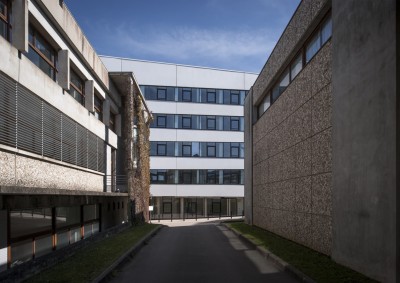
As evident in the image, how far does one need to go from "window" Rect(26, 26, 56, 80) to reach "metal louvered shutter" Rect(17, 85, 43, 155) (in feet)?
5.56

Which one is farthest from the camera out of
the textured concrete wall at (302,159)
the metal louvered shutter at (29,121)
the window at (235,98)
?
the window at (235,98)

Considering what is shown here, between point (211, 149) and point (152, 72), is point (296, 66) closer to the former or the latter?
point (152, 72)

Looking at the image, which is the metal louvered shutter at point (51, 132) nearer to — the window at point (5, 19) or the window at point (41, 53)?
the window at point (41, 53)

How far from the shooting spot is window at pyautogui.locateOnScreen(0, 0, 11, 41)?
12547 mm

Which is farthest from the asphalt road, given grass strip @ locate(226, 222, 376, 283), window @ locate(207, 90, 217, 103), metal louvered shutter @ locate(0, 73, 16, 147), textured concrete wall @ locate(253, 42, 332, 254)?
window @ locate(207, 90, 217, 103)

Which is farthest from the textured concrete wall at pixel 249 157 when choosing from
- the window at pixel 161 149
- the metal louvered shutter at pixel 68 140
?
the window at pixel 161 149

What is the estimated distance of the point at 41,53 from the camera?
16.2 metres

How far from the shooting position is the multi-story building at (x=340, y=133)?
970 centimetres

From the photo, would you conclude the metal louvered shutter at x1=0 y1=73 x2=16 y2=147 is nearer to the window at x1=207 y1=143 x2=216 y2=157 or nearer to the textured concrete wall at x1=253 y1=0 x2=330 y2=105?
the textured concrete wall at x1=253 y1=0 x2=330 y2=105

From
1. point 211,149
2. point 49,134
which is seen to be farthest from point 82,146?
point 211,149

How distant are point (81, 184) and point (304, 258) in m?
11.4

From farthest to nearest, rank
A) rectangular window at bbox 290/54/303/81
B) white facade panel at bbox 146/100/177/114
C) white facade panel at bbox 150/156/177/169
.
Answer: white facade panel at bbox 150/156/177/169, white facade panel at bbox 146/100/177/114, rectangular window at bbox 290/54/303/81

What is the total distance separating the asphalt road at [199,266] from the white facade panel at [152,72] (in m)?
33.2

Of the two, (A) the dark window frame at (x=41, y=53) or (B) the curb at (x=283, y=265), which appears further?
(A) the dark window frame at (x=41, y=53)
